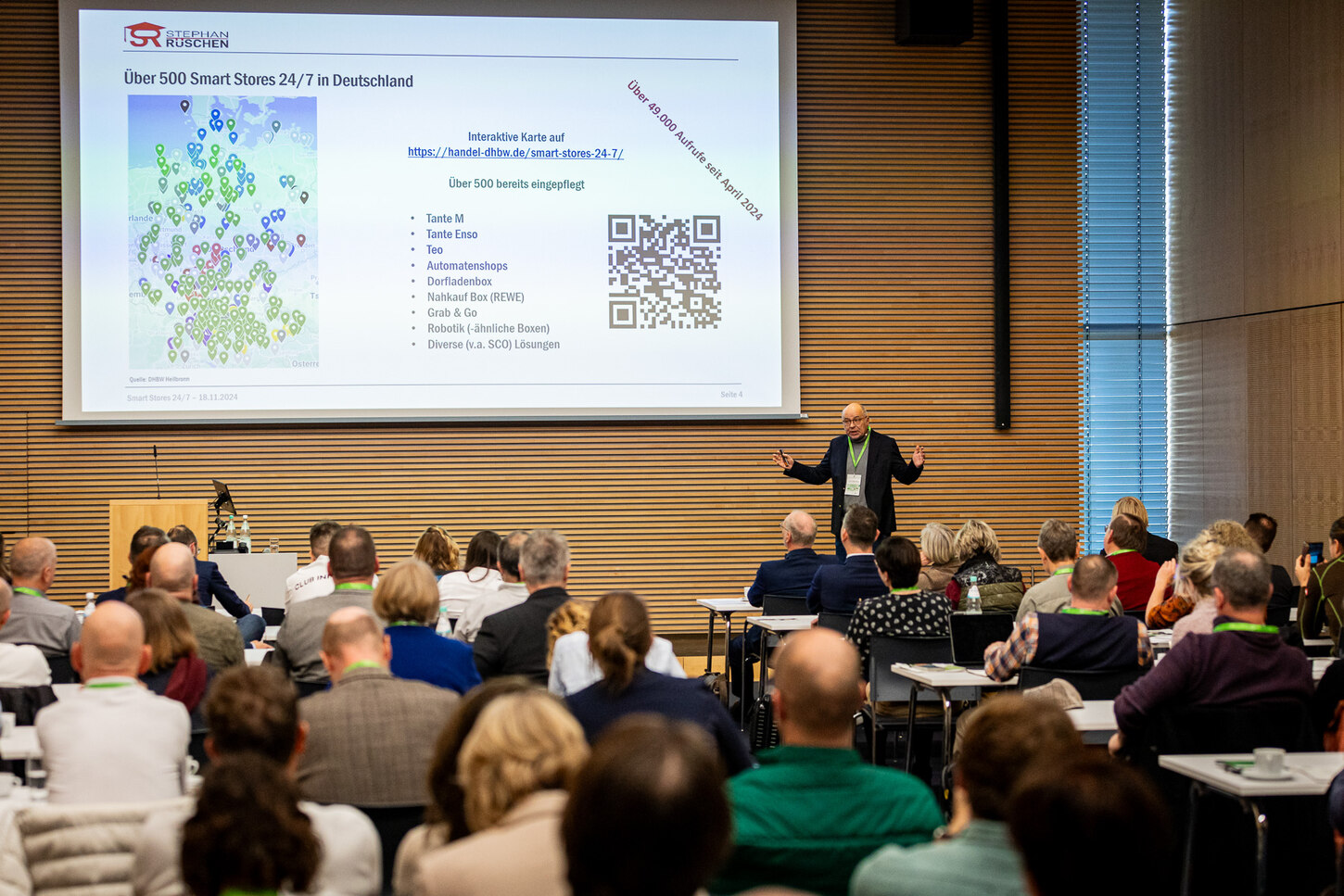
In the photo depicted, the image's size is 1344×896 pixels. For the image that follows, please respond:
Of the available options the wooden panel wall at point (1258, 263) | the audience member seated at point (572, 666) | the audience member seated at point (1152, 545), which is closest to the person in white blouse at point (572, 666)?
the audience member seated at point (572, 666)

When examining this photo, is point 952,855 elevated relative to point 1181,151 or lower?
lower

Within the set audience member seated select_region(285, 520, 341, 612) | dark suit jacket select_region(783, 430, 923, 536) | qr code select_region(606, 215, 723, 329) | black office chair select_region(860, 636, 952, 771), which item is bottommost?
black office chair select_region(860, 636, 952, 771)

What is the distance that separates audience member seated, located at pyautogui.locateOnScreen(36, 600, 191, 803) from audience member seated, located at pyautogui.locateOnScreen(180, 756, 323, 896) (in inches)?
47.8

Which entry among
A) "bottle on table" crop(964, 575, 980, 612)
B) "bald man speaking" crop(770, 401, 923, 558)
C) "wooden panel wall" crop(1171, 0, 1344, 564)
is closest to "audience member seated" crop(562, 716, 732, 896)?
"bottle on table" crop(964, 575, 980, 612)

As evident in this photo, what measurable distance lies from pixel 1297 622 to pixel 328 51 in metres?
7.04

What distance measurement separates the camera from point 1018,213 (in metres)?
9.89

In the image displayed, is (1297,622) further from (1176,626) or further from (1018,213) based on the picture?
(1018,213)

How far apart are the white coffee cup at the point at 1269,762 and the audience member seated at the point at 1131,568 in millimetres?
3069

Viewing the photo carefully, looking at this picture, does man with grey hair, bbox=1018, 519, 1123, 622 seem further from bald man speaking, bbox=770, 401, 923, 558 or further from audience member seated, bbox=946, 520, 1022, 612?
bald man speaking, bbox=770, 401, 923, 558

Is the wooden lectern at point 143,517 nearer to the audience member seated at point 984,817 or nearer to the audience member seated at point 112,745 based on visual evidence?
the audience member seated at point 112,745

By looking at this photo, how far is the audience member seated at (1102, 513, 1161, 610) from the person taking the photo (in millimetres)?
6121

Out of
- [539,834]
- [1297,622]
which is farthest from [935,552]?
[539,834]

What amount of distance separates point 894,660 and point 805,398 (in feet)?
15.0

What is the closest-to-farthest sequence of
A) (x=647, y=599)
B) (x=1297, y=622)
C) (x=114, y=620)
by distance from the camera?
(x=114, y=620)
(x=1297, y=622)
(x=647, y=599)
